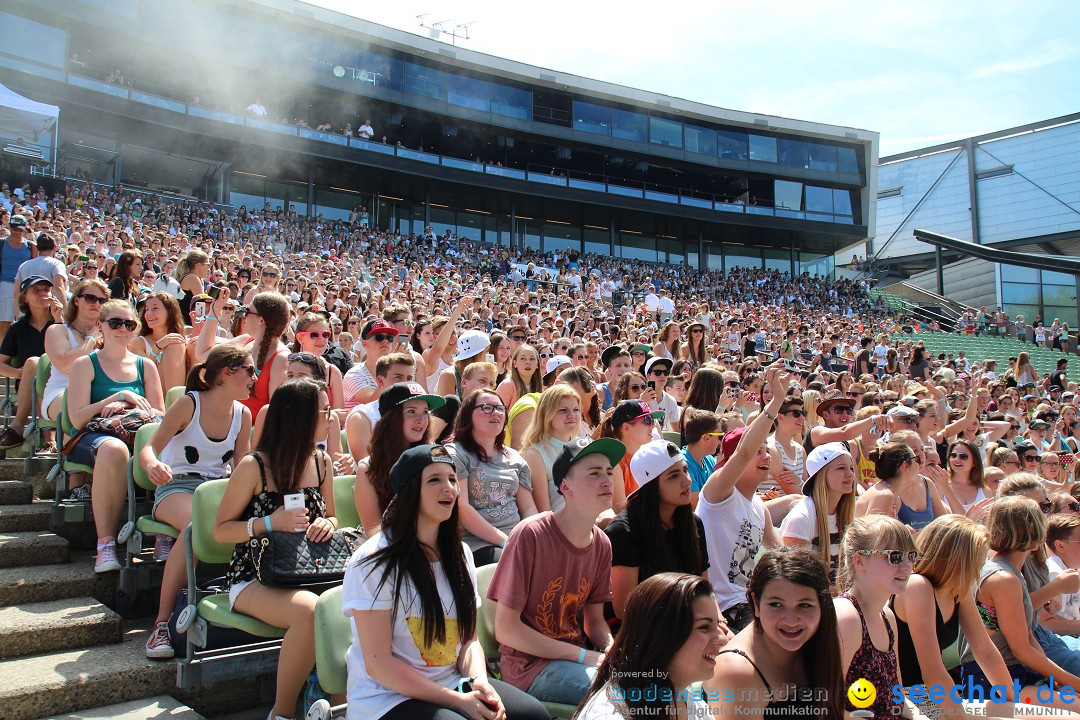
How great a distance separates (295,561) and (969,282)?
4743 cm

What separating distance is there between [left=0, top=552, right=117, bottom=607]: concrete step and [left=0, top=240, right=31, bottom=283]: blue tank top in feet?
15.8

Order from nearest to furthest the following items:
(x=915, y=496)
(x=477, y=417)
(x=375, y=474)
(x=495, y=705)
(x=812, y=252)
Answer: (x=495, y=705), (x=375, y=474), (x=477, y=417), (x=915, y=496), (x=812, y=252)

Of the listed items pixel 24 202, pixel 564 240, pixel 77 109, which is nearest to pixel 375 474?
pixel 24 202

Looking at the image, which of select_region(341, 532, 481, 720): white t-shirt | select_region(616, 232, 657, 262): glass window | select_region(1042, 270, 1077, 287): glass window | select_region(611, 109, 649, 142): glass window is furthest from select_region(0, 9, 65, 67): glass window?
select_region(1042, 270, 1077, 287): glass window

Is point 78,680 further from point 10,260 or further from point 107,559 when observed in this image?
point 10,260

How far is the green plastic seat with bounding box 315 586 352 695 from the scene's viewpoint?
3035 mm

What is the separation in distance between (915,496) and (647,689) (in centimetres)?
385

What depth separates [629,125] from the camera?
39.3 meters

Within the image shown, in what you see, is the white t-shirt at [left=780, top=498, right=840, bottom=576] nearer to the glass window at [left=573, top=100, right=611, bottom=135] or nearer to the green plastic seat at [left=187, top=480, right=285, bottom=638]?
the green plastic seat at [left=187, top=480, right=285, bottom=638]

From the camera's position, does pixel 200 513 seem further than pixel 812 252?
No

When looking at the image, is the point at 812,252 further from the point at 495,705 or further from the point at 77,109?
the point at 495,705

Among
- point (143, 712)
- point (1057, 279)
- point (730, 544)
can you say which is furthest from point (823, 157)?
point (143, 712)

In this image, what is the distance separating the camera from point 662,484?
3664 millimetres

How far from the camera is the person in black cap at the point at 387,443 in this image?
Answer: 387cm
